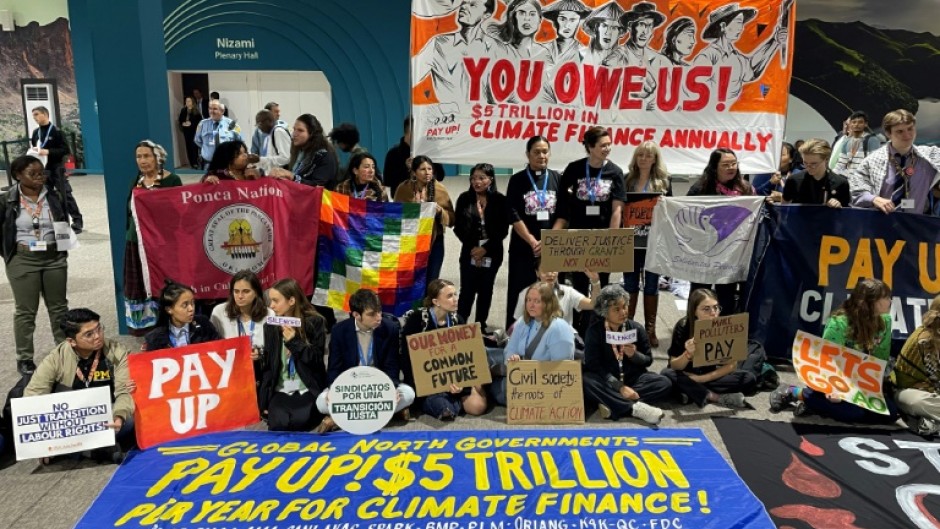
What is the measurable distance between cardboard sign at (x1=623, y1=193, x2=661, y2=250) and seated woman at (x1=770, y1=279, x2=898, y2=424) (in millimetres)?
1638

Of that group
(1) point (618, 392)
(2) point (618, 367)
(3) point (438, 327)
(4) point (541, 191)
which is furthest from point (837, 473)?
(4) point (541, 191)

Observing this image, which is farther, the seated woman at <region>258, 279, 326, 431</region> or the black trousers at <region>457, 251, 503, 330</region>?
the black trousers at <region>457, 251, 503, 330</region>

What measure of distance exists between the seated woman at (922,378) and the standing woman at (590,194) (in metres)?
2.15

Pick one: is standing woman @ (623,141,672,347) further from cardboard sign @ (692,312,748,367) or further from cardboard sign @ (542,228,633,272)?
cardboard sign @ (692,312,748,367)

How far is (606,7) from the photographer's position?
636cm

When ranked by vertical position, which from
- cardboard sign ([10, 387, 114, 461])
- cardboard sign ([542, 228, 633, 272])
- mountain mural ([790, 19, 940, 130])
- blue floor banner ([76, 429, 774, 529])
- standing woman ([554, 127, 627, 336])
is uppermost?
mountain mural ([790, 19, 940, 130])

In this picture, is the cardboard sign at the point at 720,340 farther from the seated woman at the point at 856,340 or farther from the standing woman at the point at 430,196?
the standing woman at the point at 430,196

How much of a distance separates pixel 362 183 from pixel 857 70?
15817mm

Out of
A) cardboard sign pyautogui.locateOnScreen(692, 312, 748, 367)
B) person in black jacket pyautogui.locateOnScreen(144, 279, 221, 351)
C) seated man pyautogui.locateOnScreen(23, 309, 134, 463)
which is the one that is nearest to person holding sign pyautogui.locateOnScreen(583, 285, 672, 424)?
cardboard sign pyautogui.locateOnScreen(692, 312, 748, 367)

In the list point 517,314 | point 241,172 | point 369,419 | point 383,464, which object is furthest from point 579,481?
point 241,172

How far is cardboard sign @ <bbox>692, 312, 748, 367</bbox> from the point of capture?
501 centimetres

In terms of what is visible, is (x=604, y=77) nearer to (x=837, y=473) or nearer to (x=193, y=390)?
(x=837, y=473)

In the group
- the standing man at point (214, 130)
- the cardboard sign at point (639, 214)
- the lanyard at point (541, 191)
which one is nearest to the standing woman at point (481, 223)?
the lanyard at point (541, 191)

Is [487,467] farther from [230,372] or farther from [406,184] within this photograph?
[406,184]
